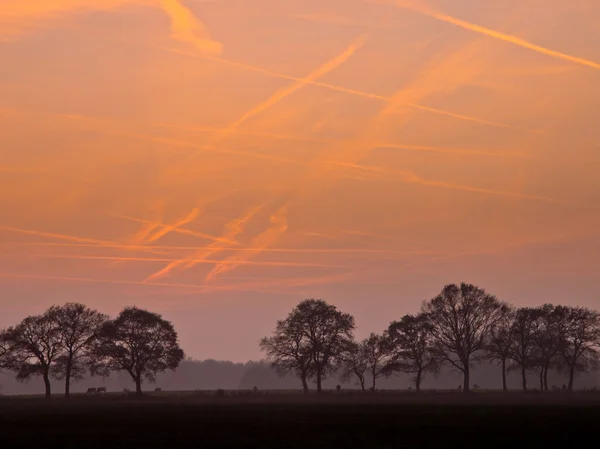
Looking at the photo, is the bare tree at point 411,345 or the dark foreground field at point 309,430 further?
the bare tree at point 411,345

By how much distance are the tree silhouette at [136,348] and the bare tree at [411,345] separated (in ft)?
131

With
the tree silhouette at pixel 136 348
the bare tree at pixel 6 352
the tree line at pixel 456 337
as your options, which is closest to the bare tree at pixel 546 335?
the tree line at pixel 456 337

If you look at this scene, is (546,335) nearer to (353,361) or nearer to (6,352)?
(353,361)

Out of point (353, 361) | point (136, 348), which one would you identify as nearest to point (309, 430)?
point (136, 348)

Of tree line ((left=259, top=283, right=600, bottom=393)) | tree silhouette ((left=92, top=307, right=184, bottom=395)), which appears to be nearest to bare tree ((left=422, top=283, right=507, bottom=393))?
tree line ((left=259, top=283, right=600, bottom=393))

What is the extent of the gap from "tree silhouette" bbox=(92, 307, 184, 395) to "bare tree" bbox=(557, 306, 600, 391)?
68715 mm

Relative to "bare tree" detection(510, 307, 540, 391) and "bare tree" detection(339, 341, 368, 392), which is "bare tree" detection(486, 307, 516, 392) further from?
"bare tree" detection(339, 341, 368, 392)

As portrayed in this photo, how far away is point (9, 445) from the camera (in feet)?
153

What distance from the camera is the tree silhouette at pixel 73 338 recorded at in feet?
447

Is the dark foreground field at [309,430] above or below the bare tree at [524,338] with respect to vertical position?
below

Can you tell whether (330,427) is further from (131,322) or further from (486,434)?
(131,322)

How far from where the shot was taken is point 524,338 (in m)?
142

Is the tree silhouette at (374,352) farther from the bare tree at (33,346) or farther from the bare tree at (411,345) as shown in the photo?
Result: the bare tree at (33,346)

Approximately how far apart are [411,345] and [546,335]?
24308 mm
